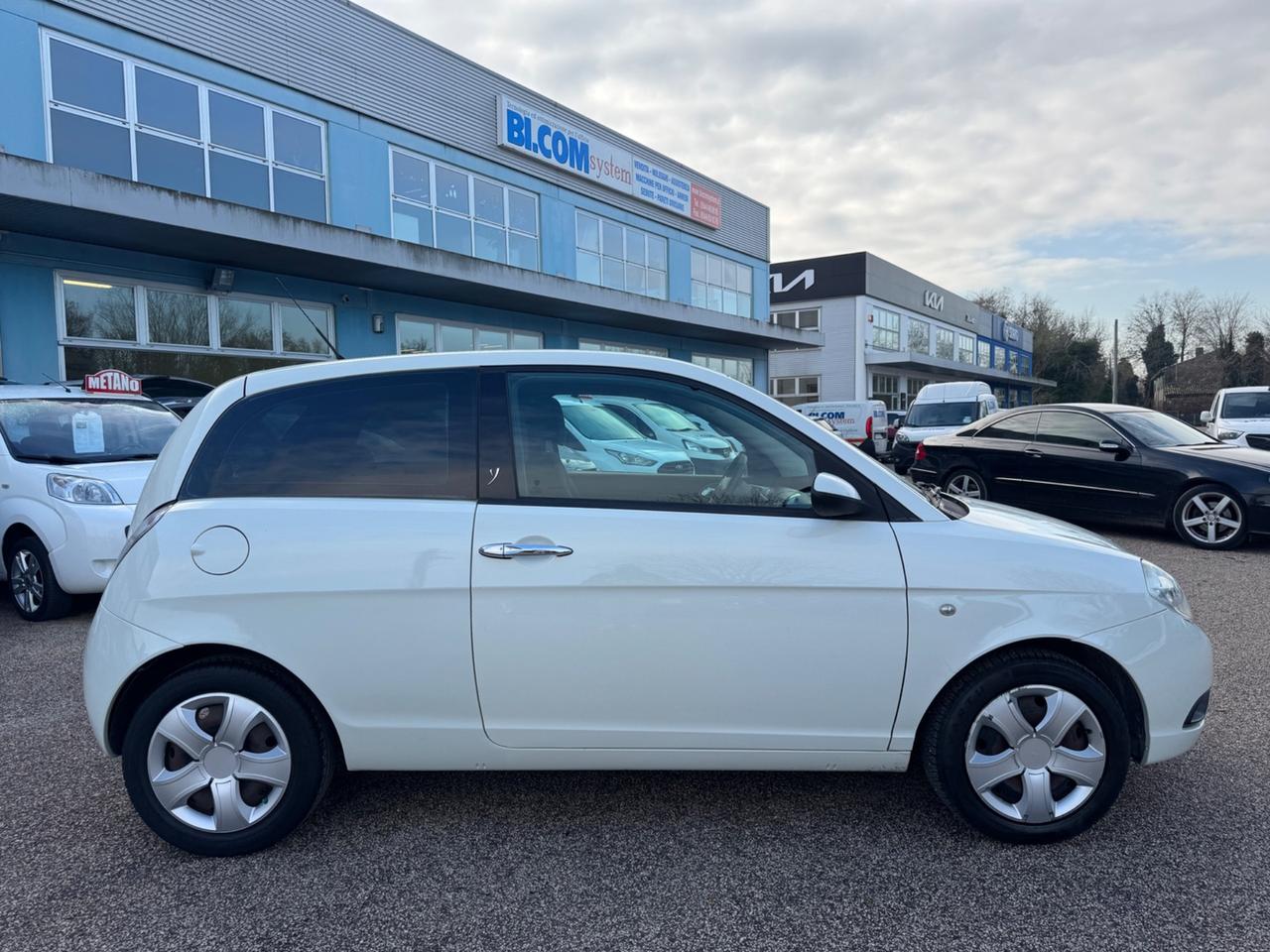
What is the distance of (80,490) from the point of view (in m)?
5.58

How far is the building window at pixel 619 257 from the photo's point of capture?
20344 mm

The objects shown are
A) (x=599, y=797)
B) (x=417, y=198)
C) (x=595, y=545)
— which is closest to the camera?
(x=595, y=545)

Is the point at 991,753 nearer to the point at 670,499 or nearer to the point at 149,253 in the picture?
the point at 670,499

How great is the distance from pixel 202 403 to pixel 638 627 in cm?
178

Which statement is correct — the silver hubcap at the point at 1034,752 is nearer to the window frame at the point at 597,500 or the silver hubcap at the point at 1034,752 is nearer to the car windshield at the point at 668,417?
the window frame at the point at 597,500

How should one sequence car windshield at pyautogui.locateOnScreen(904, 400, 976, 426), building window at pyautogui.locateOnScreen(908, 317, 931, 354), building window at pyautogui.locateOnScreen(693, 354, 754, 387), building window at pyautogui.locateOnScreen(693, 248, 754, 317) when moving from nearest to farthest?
1. car windshield at pyautogui.locateOnScreen(904, 400, 976, 426)
2. building window at pyautogui.locateOnScreen(693, 248, 754, 317)
3. building window at pyautogui.locateOnScreen(693, 354, 754, 387)
4. building window at pyautogui.locateOnScreen(908, 317, 931, 354)

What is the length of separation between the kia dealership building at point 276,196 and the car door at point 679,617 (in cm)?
631

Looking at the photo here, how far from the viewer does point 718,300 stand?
2567 cm

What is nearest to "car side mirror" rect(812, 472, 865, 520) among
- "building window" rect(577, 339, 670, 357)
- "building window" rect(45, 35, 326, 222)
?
"building window" rect(45, 35, 326, 222)

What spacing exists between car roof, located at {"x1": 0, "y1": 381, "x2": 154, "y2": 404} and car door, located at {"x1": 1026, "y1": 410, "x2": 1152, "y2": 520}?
9209 millimetres

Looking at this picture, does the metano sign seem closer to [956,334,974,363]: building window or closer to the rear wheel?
the rear wheel

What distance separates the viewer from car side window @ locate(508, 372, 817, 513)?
2699mm

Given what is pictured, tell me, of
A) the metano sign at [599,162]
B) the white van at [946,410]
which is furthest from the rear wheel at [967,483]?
the metano sign at [599,162]

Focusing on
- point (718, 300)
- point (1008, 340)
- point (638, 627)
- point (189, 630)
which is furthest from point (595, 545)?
point (1008, 340)
